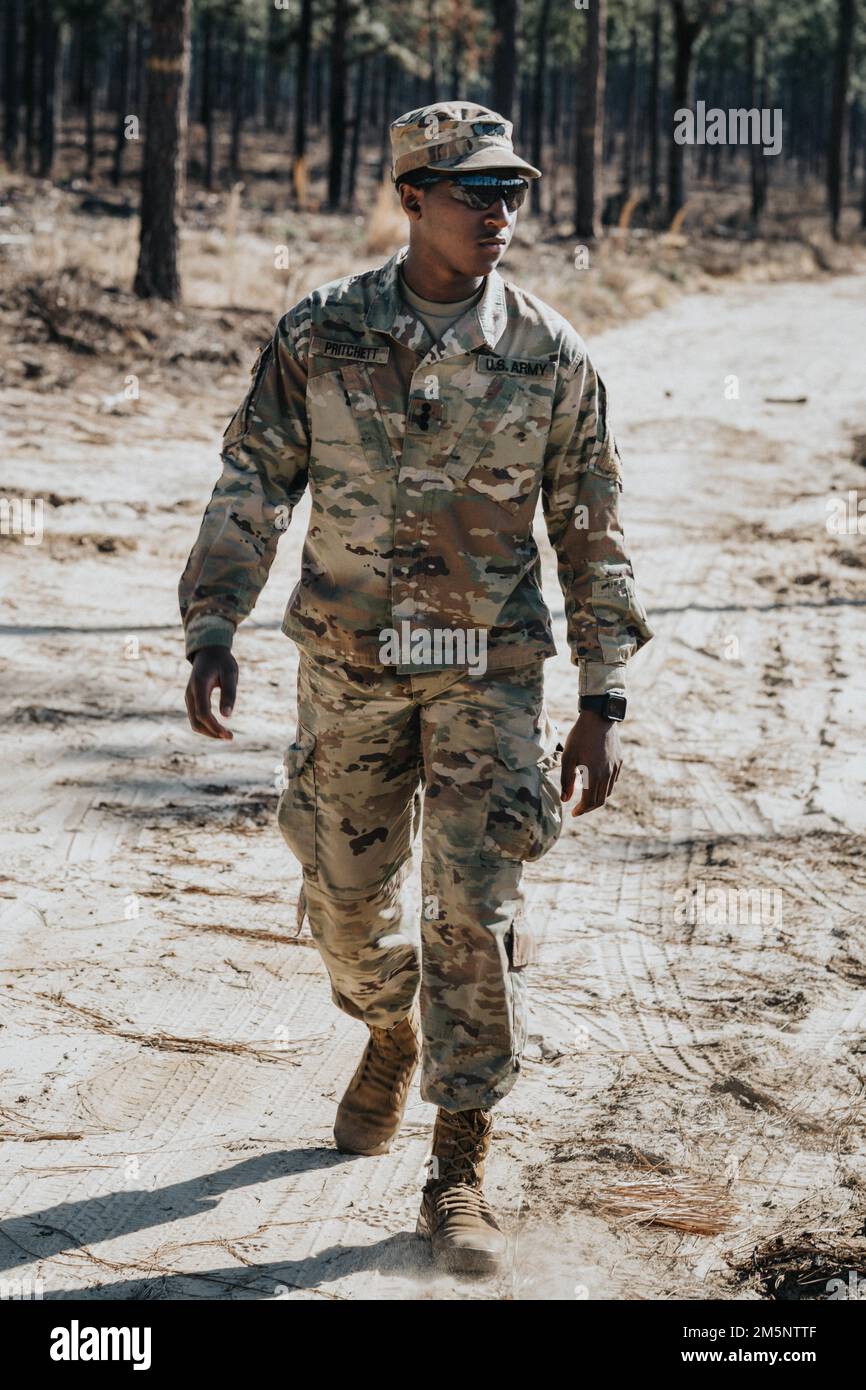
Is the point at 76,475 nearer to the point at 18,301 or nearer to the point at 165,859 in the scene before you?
the point at 18,301

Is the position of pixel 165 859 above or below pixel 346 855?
below

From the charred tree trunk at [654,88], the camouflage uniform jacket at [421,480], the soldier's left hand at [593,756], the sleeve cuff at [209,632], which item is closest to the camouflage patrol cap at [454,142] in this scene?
the camouflage uniform jacket at [421,480]

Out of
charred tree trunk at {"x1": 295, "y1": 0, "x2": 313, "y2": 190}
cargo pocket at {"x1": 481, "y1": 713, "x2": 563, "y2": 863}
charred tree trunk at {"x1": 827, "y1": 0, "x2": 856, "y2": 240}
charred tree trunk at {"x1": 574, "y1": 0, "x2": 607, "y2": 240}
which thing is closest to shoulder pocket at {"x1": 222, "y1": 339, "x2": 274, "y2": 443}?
cargo pocket at {"x1": 481, "y1": 713, "x2": 563, "y2": 863}

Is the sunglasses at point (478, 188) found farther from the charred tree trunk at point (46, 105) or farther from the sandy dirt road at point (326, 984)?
the charred tree trunk at point (46, 105)

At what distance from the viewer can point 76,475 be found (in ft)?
29.9

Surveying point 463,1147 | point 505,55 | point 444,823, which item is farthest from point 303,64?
point 463,1147

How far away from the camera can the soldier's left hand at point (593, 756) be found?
9.62 ft

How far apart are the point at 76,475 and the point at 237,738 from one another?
13.1 feet

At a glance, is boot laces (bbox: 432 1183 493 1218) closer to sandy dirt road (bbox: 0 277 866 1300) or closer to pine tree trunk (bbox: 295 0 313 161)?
sandy dirt road (bbox: 0 277 866 1300)

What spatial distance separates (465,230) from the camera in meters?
2.81

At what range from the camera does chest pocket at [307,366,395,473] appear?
2.88 metres

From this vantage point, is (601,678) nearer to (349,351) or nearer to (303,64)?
(349,351)

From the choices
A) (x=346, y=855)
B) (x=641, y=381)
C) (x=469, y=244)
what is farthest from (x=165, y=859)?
(x=641, y=381)

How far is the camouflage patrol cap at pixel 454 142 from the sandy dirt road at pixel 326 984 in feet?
6.72
